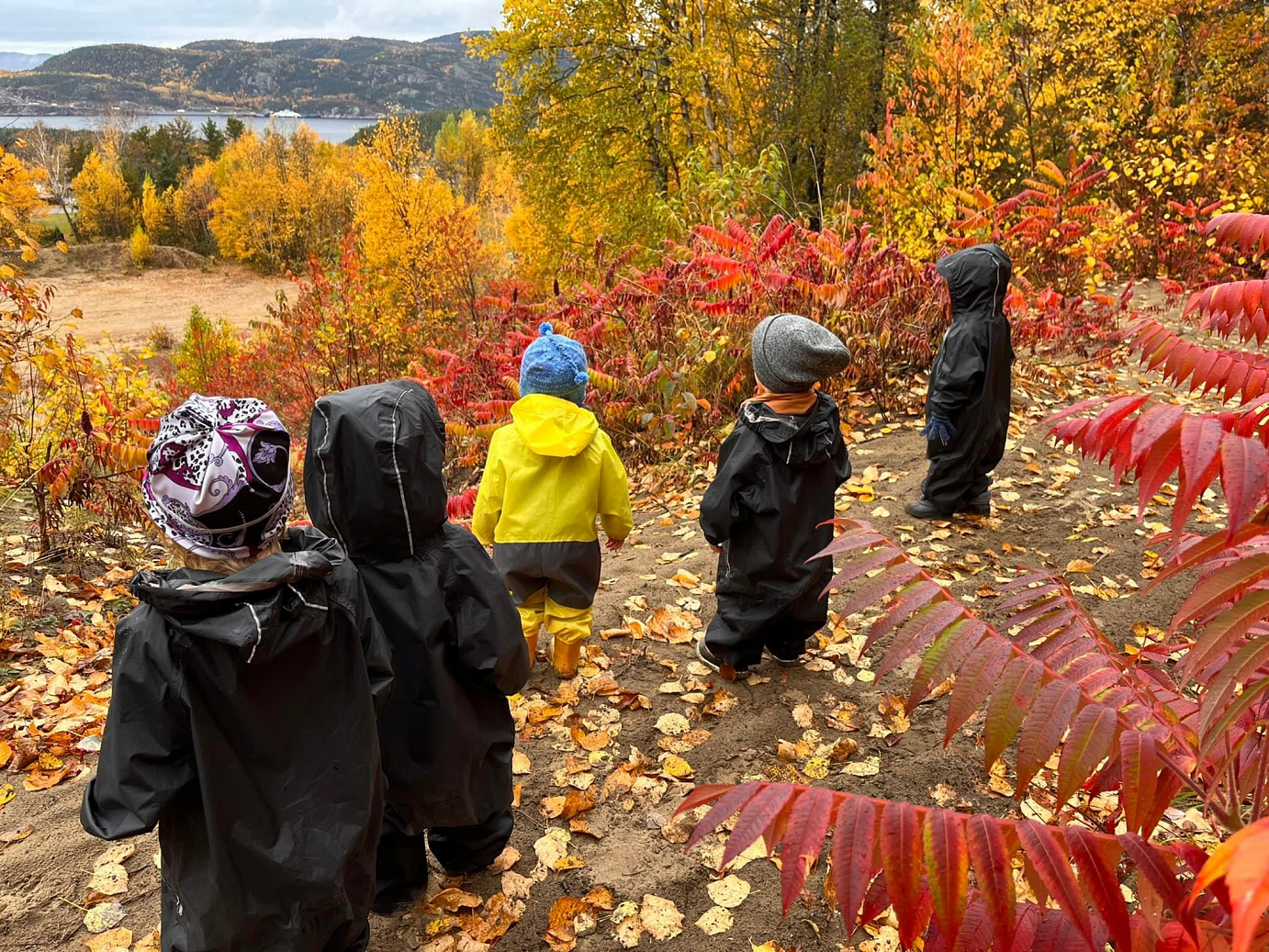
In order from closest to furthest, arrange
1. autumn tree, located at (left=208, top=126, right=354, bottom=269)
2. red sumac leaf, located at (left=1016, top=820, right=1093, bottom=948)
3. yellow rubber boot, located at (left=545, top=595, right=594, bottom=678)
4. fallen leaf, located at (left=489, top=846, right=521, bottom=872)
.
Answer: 1. red sumac leaf, located at (left=1016, top=820, right=1093, bottom=948)
2. fallen leaf, located at (left=489, top=846, right=521, bottom=872)
3. yellow rubber boot, located at (left=545, top=595, right=594, bottom=678)
4. autumn tree, located at (left=208, top=126, right=354, bottom=269)

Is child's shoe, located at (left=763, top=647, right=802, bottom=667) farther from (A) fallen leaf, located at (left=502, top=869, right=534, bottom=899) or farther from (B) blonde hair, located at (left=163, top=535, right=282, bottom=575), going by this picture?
(B) blonde hair, located at (left=163, top=535, right=282, bottom=575)

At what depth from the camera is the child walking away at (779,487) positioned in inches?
126

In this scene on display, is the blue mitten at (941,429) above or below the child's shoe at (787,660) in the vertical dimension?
above

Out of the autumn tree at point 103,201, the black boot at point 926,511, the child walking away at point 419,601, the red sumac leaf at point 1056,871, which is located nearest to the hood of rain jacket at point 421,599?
the child walking away at point 419,601

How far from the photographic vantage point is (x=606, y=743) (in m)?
3.31

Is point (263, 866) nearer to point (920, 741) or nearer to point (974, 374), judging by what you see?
point (920, 741)

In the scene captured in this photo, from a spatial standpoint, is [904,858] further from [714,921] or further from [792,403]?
[792,403]

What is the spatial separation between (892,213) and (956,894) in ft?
35.8

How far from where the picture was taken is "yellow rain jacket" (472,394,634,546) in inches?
130

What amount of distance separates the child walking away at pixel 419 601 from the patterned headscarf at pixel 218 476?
1.14ft

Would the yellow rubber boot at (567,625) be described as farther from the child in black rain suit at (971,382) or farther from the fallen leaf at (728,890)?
the child in black rain suit at (971,382)

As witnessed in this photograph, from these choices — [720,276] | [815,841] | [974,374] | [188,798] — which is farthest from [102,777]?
[720,276]

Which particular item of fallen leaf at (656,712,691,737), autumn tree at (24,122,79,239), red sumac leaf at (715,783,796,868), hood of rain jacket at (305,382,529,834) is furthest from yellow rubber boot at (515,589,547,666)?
autumn tree at (24,122,79,239)

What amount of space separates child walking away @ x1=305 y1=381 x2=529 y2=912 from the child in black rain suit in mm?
3402
